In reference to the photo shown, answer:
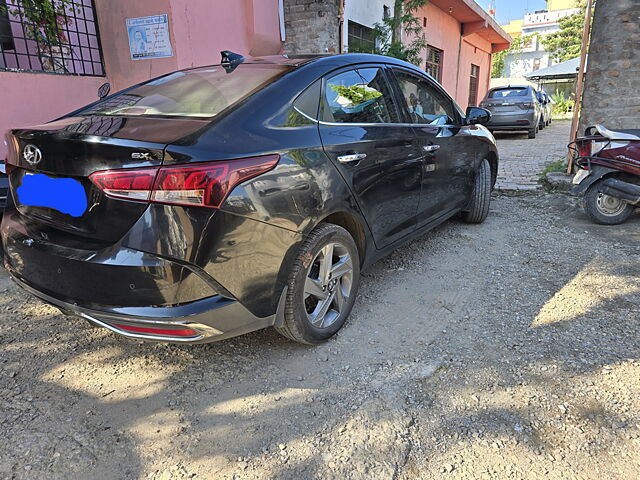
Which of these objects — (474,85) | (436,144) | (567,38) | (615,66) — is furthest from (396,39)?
(567,38)

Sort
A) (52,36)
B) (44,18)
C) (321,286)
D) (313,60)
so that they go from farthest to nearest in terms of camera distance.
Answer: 1. (52,36)
2. (44,18)
3. (313,60)
4. (321,286)

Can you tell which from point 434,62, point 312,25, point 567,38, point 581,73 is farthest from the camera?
point 567,38

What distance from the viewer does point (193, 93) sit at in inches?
102

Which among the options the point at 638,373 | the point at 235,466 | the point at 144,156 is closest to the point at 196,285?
the point at 144,156

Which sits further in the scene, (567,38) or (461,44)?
(567,38)

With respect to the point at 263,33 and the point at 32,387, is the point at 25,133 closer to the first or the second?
the point at 32,387

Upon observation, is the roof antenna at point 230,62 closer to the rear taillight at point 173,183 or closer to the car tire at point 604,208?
the rear taillight at point 173,183

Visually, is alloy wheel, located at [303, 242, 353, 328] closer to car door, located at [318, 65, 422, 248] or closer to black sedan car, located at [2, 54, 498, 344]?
black sedan car, located at [2, 54, 498, 344]

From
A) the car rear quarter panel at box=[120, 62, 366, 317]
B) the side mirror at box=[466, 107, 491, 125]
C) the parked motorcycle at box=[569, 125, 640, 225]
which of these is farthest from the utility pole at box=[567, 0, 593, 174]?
the car rear quarter panel at box=[120, 62, 366, 317]

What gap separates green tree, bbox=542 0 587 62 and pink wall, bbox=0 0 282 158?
127 ft

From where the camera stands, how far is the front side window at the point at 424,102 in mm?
3471

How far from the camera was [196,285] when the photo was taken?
1.96 meters

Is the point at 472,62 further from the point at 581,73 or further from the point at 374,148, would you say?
the point at 374,148

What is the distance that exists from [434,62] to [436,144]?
1158 cm
